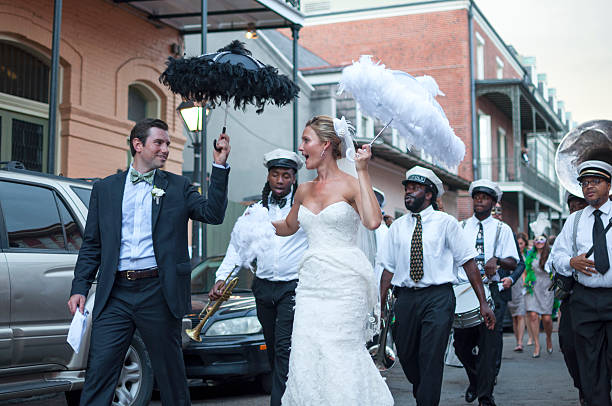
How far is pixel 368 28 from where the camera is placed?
116 ft

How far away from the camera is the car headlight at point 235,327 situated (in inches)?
325

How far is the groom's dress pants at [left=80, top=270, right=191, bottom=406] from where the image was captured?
4793 millimetres

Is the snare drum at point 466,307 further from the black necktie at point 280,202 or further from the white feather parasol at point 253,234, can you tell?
the white feather parasol at point 253,234

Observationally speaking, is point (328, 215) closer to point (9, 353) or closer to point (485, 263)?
point (9, 353)

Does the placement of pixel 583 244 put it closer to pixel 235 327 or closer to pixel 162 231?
pixel 235 327

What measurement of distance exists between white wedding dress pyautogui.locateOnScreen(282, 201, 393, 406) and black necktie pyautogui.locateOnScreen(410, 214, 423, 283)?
154 centimetres

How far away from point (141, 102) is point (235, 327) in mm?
8692

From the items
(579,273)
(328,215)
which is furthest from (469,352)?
(328,215)

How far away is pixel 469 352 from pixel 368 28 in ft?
93.4

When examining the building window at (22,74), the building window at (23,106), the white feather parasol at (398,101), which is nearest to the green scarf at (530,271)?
the building window at (23,106)

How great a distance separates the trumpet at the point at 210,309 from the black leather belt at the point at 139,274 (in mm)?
1867

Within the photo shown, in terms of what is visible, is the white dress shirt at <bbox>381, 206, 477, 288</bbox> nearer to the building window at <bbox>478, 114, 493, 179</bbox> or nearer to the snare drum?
the snare drum

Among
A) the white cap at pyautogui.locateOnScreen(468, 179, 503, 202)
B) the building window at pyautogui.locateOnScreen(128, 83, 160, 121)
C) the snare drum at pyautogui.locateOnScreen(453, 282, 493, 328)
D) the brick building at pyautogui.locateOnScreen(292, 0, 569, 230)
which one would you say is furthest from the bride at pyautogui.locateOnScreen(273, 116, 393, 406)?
the brick building at pyautogui.locateOnScreen(292, 0, 569, 230)

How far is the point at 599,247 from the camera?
661 centimetres
